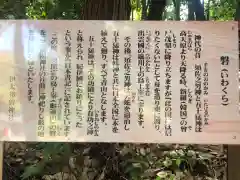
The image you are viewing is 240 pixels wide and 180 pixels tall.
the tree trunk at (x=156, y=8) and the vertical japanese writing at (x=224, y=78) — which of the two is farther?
the tree trunk at (x=156, y=8)

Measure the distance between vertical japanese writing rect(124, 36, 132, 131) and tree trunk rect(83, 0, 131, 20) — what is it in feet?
2.50

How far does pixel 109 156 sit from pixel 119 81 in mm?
916

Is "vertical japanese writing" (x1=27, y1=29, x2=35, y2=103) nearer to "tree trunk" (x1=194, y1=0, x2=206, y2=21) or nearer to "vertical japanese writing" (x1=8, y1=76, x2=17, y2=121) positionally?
"vertical japanese writing" (x1=8, y1=76, x2=17, y2=121)

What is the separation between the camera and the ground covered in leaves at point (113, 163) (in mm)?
2584

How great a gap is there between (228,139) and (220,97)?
191 mm

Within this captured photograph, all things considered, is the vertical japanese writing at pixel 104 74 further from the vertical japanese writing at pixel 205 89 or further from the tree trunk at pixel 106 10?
the tree trunk at pixel 106 10

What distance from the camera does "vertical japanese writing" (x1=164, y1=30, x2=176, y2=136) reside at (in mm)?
1911

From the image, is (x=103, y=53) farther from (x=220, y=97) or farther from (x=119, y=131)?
Result: (x=220, y=97)

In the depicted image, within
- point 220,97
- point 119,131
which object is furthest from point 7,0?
point 220,97

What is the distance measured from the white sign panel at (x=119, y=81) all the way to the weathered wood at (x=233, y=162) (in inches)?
10.2

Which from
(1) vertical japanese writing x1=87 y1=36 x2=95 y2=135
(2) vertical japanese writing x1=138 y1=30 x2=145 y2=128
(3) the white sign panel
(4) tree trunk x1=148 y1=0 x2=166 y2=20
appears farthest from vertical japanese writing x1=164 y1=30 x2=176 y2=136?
(4) tree trunk x1=148 y1=0 x2=166 y2=20

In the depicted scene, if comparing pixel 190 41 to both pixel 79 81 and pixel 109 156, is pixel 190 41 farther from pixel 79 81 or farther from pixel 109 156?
pixel 109 156

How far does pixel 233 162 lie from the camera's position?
2135 millimetres

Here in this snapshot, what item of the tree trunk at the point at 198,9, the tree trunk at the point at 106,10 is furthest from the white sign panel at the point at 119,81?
the tree trunk at the point at 198,9
